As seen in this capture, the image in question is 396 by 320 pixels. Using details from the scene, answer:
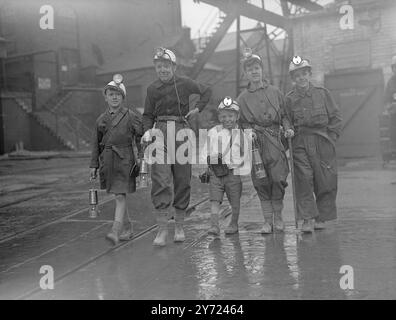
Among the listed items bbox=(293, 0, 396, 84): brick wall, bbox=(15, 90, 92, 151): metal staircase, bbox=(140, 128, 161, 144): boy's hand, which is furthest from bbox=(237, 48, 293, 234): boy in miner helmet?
bbox=(15, 90, 92, 151): metal staircase

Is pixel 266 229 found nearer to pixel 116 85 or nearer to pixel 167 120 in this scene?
pixel 167 120

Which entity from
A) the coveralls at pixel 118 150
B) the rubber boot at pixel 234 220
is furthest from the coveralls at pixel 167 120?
the rubber boot at pixel 234 220

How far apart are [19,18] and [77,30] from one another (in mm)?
4290

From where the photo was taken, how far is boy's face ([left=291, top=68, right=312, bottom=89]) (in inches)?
228

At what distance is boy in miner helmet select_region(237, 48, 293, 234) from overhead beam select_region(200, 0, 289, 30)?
12021 millimetres

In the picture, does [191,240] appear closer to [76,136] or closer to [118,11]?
[76,136]

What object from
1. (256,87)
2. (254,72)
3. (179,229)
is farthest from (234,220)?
(254,72)

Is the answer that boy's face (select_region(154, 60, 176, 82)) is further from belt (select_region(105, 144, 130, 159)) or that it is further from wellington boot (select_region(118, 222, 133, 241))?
wellington boot (select_region(118, 222, 133, 241))

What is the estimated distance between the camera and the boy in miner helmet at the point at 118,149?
5660 millimetres

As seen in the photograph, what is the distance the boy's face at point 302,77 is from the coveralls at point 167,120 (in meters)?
1.15

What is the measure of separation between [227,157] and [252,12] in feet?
46.7

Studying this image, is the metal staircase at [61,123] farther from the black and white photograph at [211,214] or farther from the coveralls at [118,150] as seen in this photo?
the coveralls at [118,150]

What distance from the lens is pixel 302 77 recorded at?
5.81m
